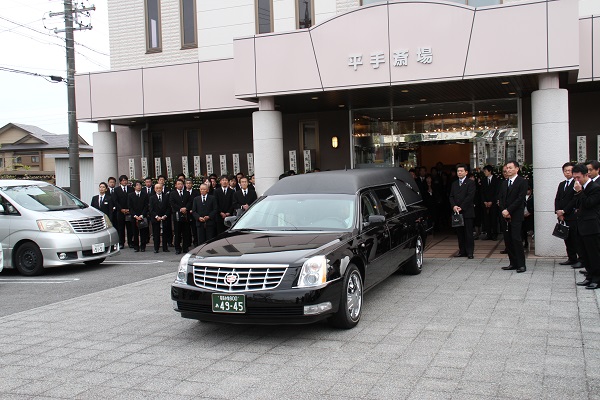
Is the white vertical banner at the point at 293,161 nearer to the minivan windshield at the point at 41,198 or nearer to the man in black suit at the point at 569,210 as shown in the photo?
the minivan windshield at the point at 41,198

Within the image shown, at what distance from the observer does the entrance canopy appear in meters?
11.0

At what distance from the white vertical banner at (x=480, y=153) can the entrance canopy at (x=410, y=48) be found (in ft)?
17.0

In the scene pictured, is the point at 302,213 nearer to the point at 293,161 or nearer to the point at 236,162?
the point at 293,161

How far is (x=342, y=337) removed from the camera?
21.2 ft

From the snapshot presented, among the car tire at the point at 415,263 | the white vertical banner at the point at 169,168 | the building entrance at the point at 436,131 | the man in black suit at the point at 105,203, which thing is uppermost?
the building entrance at the point at 436,131

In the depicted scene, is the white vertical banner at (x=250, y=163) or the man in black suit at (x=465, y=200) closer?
the man in black suit at (x=465, y=200)

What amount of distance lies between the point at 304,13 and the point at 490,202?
7.24 metres

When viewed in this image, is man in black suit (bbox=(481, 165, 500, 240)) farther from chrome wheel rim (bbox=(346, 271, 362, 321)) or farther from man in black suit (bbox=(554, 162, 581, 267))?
chrome wheel rim (bbox=(346, 271, 362, 321))

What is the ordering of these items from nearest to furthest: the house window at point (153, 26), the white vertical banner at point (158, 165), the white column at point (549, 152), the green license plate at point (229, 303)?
the green license plate at point (229, 303) < the white column at point (549, 152) < the house window at point (153, 26) < the white vertical banner at point (158, 165)

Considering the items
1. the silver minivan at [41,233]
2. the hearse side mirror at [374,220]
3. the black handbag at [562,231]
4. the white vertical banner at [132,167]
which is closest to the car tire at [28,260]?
the silver minivan at [41,233]

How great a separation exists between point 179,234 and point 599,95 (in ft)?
37.4

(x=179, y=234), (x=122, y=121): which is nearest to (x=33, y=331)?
(x=179, y=234)

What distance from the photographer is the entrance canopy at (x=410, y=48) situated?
11000 millimetres

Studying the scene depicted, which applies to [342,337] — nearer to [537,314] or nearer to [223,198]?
[537,314]
